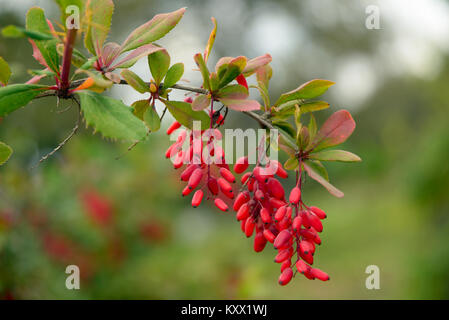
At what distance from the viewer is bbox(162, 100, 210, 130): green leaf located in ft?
2.30

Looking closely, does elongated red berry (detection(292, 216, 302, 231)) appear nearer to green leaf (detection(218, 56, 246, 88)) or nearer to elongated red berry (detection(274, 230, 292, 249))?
elongated red berry (detection(274, 230, 292, 249))

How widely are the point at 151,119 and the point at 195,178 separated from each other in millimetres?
136

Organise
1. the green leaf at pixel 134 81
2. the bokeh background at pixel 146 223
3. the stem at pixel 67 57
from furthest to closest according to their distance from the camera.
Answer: the bokeh background at pixel 146 223 < the green leaf at pixel 134 81 < the stem at pixel 67 57

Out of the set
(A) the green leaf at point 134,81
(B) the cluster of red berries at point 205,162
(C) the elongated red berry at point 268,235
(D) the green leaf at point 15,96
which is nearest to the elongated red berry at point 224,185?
(B) the cluster of red berries at point 205,162

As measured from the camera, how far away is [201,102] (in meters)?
0.68

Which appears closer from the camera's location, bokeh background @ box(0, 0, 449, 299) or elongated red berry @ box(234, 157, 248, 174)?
elongated red berry @ box(234, 157, 248, 174)

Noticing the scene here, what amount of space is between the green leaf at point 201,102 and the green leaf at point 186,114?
0.03m

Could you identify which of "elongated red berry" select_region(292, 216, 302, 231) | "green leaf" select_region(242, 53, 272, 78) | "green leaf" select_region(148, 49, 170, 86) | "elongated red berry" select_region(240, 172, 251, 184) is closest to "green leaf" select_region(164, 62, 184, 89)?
"green leaf" select_region(148, 49, 170, 86)

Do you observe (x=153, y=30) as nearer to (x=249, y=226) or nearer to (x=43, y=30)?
(x=43, y=30)

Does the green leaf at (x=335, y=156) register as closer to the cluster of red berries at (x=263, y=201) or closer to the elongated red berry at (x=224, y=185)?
the cluster of red berries at (x=263, y=201)

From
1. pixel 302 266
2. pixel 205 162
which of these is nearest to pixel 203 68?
pixel 205 162

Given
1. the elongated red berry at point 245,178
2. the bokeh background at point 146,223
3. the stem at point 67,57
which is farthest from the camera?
the bokeh background at point 146,223

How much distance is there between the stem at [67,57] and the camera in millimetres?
553

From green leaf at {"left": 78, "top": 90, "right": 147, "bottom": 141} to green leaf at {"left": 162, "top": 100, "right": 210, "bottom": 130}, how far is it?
97 mm
